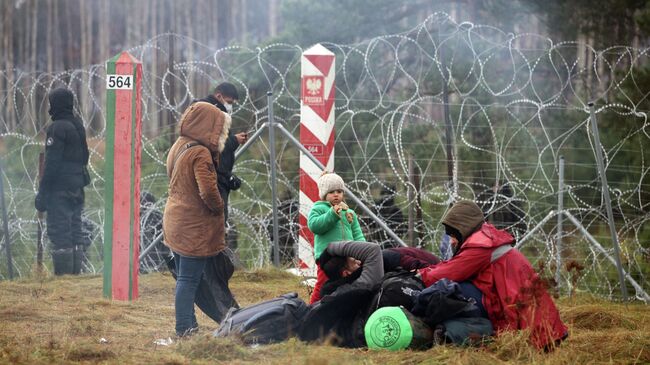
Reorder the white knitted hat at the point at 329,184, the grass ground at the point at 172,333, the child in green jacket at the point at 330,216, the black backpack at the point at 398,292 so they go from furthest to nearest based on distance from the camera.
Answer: the white knitted hat at the point at 329,184, the child in green jacket at the point at 330,216, the black backpack at the point at 398,292, the grass ground at the point at 172,333

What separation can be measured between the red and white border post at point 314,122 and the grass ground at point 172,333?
2.26 ft

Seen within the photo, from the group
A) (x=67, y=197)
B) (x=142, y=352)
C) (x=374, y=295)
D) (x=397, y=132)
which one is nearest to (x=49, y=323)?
(x=142, y=352)

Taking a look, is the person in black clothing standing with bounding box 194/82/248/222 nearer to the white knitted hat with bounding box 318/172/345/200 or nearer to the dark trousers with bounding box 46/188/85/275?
the white knitted hat with bounding box 318/172/345/200

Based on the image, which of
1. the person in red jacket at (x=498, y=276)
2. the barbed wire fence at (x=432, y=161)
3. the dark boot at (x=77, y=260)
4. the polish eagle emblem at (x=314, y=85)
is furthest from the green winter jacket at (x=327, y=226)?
the dark boot at (x=77, y=260)

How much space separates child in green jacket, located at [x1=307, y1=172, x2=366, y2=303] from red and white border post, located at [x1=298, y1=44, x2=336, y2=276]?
2653 mm

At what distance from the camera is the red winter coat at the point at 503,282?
18.5 ft

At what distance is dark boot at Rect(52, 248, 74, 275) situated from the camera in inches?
393

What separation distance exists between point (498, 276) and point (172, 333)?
2092 millimetres

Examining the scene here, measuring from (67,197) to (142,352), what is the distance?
14.2 ft

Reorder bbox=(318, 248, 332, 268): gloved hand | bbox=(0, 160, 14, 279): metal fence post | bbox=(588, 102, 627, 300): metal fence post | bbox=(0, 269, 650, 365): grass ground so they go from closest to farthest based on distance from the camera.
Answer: bbox=(0, 269, 650, 365): grass ground, bbox=(318, 248, 332, 268): gloved hand, bbox=(588, 102, 627, 300): metal fence post, bbox=(0, 160, 14, 279): metal fence post

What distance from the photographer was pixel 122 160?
8039 millimetres

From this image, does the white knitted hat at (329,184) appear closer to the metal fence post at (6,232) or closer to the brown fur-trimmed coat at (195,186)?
the brown fur-trimmed coat at (195,186)

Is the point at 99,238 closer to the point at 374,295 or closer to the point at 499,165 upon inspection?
the point at 499,165

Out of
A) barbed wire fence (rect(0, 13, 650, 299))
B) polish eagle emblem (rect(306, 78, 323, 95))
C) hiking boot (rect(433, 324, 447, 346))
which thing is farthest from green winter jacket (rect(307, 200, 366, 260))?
polish eagle emblem (rect(306, 78, 323, 95))
